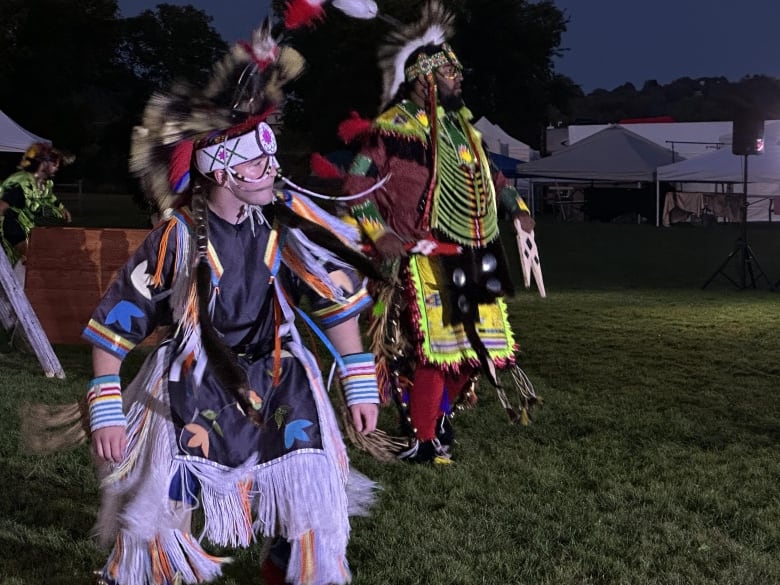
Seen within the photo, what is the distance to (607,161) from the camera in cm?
2767

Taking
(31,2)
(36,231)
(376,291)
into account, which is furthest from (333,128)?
(376,291)

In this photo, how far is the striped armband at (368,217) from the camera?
443 centimetres

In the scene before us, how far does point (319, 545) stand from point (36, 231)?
6284 mm

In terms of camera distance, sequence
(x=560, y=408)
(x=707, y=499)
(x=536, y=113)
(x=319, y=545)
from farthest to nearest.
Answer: (x=536, y=113)
(x=560, y=408)
(x=707, y=499)
(x=319, y=545)

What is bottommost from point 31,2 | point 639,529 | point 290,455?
point 639,529

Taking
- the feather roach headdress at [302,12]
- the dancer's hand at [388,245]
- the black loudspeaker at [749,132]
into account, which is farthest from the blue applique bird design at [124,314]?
the black loudspeaker at [749,132]

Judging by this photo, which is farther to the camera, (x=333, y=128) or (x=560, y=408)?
(x=333, y=128)

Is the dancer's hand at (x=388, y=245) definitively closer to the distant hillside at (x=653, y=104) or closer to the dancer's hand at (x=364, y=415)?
the dancer's hand at (x=364, y=415)

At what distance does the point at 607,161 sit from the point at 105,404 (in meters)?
26.2

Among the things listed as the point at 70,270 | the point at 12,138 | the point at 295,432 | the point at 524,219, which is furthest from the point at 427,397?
the point at 12,138

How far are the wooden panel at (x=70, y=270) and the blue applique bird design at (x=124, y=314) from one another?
5609 mm

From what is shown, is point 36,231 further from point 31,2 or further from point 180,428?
point 31,2

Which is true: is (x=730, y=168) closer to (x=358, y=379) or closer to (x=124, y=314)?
(x=358, y=379)

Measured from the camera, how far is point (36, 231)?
8219 mm
